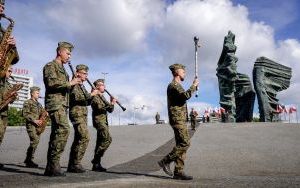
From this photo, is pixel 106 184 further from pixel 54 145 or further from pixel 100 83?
pixel 100 83

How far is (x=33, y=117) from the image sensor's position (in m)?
10.4

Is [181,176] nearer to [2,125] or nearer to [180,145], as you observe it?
[180,145]

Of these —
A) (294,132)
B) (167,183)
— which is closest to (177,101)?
(167,183)

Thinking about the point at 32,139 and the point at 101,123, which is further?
the point at 32,139

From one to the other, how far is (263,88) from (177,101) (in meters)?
29.0

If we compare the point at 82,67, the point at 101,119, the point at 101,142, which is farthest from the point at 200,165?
the point at 82,67

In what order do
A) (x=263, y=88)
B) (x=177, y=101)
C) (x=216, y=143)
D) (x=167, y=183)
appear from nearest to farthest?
(x=167, y=183) < (x=177, y=101) < (x=216, y=143) < (x=263, y=88)

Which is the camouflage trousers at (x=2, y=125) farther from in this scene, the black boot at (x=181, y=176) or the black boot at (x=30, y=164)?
the black boot at (x=181, y=176)

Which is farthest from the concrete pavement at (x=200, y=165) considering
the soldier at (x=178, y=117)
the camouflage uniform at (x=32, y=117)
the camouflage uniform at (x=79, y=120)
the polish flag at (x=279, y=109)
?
the polish flag at (x=279, y=109)

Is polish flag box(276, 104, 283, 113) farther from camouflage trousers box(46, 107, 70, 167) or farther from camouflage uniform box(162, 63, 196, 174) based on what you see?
camouflage trousers box(46, 107, 70, 167)

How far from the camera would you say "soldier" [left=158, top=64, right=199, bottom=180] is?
7.75 meters

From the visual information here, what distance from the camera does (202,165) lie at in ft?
34.1

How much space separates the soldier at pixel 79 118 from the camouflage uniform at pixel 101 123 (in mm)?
457

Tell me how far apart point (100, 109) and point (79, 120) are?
0.86 m
